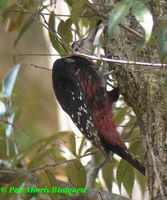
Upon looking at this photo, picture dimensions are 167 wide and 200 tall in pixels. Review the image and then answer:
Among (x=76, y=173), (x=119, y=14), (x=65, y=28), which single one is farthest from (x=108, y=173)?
(x=119, y=14)

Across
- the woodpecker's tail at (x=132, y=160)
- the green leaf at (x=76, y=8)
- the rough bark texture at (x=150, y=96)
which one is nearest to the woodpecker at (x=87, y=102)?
the woodpecker's tail at (x=132, y=160)

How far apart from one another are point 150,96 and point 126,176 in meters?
0.47

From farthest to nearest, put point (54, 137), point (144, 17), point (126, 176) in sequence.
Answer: point (54, 137)
point (126, 176)
point (144, 17)

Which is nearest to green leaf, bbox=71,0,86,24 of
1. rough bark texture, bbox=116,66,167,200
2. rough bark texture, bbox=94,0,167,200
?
rough bark texture, bbox=94,0,167,200

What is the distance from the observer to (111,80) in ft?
9.02

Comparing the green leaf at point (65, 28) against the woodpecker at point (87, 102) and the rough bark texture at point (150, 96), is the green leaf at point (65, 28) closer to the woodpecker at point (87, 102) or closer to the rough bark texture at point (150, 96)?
the rough bark texture at point (150, 96)

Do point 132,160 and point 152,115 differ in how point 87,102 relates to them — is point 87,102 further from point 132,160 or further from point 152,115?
point 152,115

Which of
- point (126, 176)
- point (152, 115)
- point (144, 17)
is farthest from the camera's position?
point (126, 176)

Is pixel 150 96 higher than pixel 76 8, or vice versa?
pixel 76 8

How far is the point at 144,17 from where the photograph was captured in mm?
1611

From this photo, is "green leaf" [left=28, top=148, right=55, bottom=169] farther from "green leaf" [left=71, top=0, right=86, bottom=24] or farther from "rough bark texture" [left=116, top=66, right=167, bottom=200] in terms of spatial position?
"green leaf" [left=71, top=0, right=86, bottom=24]

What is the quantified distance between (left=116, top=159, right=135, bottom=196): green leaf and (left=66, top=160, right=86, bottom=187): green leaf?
151 mm

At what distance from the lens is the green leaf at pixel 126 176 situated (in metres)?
2.46

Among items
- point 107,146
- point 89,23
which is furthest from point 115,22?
point 89,23
